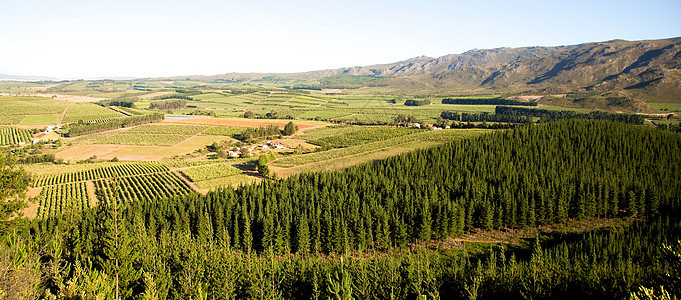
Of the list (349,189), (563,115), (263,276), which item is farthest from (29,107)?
(563,115)

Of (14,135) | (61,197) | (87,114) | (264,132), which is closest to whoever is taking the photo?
(61,197)

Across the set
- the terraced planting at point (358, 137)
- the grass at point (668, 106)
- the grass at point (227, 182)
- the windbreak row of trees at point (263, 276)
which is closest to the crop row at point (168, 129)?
the terraced planting at point (358, 137)

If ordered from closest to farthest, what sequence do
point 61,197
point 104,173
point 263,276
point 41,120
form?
point 263,276 < point 61,197 < point 104,173 < point 41,120

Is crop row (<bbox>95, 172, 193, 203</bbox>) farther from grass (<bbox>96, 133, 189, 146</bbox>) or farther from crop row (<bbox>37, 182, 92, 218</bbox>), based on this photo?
grass (<bbox>96, 133, 189, 146</bbox>)

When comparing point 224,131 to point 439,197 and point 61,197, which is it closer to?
point 61,197

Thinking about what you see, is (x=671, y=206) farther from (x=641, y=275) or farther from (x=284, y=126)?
(x=284, y=126)

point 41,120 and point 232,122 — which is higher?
point 41,120
